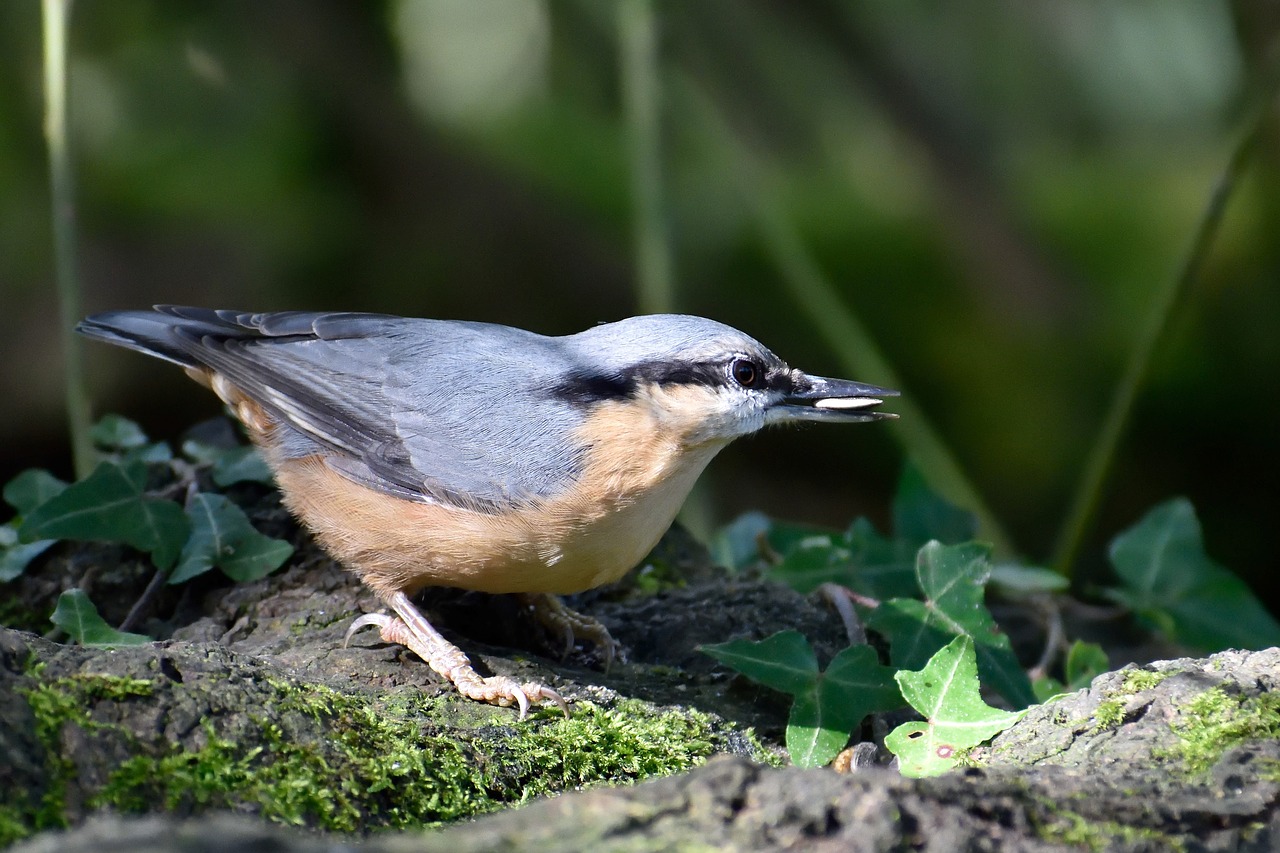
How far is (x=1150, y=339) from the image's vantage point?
13.2ft

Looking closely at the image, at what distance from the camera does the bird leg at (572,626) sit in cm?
327

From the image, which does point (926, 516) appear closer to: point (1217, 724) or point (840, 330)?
point (840, 330)

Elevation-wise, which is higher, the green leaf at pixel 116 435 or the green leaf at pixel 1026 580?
the green leaf at pixel 116 435

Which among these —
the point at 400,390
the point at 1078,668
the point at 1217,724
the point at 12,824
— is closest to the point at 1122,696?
the point at 1217,724

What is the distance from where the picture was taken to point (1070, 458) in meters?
7.43

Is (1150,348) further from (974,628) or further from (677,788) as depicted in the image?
(677,788)

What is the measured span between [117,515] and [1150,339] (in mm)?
3244

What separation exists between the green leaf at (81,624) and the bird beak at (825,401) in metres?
1.76

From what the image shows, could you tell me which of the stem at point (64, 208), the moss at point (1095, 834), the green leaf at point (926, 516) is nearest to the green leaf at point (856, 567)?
the green leaf at point (926, 516)

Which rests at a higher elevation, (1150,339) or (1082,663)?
(1150,339)

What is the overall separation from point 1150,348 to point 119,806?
11.2ft

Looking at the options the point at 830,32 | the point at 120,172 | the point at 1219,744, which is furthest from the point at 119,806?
the point at 120,172

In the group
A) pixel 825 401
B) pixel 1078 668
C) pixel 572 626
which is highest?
pixel 825 401

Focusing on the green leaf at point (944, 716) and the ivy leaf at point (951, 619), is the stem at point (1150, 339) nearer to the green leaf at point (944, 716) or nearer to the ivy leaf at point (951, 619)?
the ivy leaf at point (951, 619)
